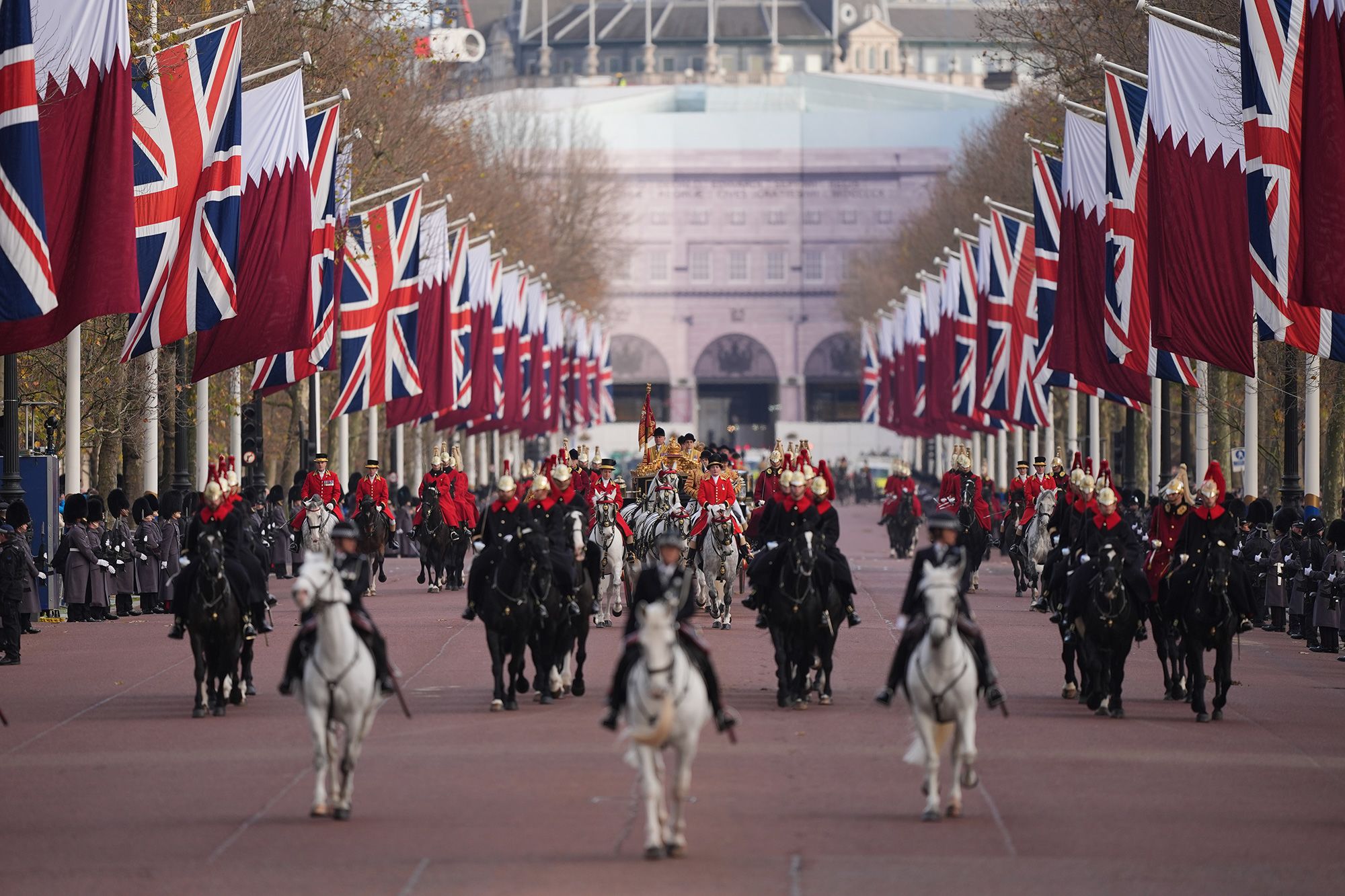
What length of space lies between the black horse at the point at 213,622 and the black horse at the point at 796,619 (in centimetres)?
457

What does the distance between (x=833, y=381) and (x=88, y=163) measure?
12673 cm

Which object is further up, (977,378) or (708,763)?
(977,378)

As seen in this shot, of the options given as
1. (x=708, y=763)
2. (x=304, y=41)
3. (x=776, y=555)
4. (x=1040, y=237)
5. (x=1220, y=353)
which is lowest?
(x=708, y=763)

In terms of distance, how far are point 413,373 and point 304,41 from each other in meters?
6.70

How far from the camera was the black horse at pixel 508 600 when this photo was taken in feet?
68.4

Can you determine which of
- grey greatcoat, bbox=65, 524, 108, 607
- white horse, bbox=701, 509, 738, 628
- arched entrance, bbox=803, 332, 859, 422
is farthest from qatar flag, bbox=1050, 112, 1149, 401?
arched entrance, bbox=803, 332, 859, 422

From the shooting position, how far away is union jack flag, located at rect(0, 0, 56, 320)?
23.8 m

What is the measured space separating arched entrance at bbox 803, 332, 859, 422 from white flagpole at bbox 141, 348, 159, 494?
114 m

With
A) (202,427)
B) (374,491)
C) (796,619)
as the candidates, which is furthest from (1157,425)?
(796,619)

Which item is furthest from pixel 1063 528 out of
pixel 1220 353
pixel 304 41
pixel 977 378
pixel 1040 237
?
pixel 977 378

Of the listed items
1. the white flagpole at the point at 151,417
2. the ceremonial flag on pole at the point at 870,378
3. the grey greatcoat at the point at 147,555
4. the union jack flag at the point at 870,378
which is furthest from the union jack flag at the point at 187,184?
the union jack flag at the point at 870,378

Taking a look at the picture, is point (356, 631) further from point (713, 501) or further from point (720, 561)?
point (713, 501)

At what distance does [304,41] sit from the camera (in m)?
44.8

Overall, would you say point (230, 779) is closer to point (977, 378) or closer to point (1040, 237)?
point (1040, 237)
